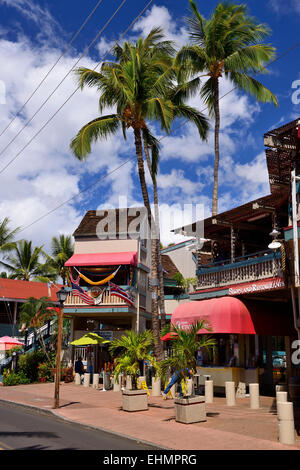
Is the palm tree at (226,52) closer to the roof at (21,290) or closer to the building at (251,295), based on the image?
the building at (251,295)

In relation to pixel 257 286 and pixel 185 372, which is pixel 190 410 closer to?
pixel 185 372

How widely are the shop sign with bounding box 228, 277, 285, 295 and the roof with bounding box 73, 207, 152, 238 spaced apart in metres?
12.3

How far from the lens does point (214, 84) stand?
26172 millimetres

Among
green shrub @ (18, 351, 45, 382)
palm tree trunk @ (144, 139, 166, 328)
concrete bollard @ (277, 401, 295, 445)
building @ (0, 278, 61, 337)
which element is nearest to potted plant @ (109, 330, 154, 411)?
concrete bollard @ (277, 401, 295, 445)

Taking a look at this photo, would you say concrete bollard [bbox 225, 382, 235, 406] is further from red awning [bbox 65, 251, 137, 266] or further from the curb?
red awning [bbox 65, 251, 137, 266]

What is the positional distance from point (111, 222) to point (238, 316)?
15486mm

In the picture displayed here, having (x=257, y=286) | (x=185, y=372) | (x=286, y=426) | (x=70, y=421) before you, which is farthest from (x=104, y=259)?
(x=286, y=426)

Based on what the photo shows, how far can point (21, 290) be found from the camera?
39.2m

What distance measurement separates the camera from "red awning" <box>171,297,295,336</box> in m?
18.4

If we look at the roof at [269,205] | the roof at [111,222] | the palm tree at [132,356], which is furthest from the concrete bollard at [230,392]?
the roof at [111,222]

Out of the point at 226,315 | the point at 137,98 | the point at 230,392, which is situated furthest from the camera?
the point at 137,98

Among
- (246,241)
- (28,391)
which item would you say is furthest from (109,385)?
(246,241)
